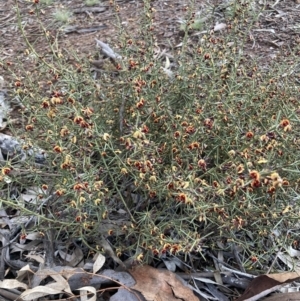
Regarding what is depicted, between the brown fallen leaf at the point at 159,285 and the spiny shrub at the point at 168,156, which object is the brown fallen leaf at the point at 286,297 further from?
the brown fallen leaf at the point at 159,285

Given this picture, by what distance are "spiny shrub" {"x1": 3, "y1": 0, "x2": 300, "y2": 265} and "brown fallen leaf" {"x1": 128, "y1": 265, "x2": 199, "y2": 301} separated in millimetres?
93

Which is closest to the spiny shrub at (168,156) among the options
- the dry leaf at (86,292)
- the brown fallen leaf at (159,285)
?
the brown fallen leaf at (159,285)

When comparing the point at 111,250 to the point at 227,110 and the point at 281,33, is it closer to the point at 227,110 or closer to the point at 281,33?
the point at 227,110

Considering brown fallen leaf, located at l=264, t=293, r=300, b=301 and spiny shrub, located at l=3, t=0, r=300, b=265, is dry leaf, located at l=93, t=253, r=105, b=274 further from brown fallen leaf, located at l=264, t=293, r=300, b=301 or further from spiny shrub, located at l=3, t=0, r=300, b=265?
brown fallen leaf, located at l=264, t=293, r=300, b=301

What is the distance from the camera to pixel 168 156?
2.23 meters

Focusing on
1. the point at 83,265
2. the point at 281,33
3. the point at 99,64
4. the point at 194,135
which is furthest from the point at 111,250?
the point at 281,33

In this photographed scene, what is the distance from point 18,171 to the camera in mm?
2072

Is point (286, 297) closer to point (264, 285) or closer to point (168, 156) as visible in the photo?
point (264, 285)

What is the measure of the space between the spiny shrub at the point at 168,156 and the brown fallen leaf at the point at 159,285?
3.7 inches

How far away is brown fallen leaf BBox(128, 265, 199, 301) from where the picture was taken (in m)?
2.02

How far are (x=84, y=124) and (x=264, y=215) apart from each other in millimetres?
845

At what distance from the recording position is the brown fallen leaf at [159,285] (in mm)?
2021

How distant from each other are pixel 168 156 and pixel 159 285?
22.1 inches

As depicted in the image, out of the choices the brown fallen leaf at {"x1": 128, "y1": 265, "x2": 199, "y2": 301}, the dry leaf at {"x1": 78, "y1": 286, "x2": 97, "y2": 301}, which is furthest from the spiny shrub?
the dry leaf at {"x1": 78, "y1": 286, "x2": 97, "y2": 301}
